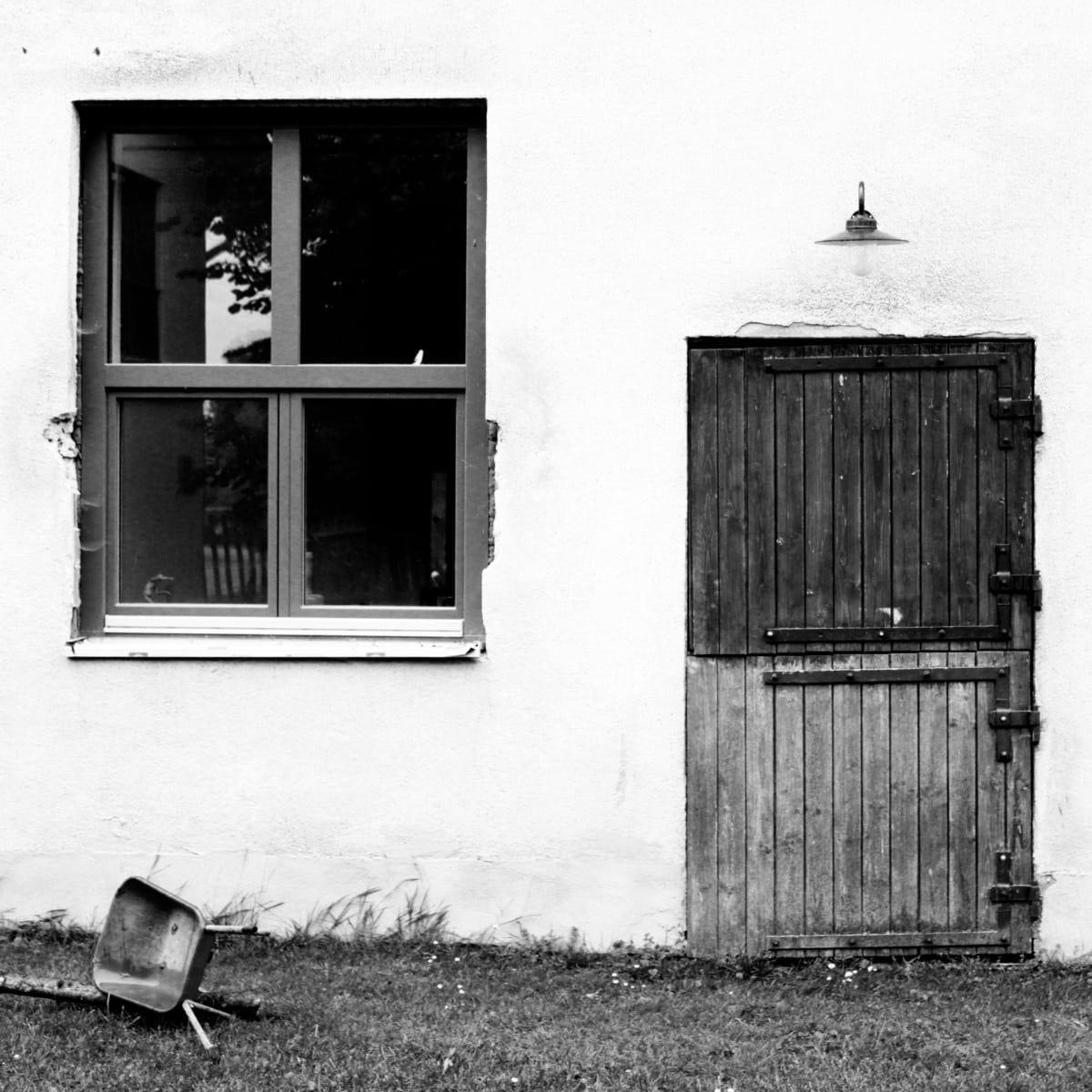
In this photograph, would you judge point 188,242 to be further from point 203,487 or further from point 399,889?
point 399,889

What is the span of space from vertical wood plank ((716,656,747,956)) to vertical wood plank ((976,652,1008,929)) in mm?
879

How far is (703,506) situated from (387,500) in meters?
1.24

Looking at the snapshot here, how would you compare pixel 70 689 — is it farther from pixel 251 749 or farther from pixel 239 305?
pixel 239 305

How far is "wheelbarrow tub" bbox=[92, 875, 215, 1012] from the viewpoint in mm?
4438

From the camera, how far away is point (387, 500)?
5613 mm

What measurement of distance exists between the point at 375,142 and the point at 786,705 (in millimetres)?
2704

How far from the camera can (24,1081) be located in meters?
4.05

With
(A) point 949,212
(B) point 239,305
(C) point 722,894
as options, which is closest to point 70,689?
(B) point 239,305

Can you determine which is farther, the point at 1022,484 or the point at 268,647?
the point at 268,647

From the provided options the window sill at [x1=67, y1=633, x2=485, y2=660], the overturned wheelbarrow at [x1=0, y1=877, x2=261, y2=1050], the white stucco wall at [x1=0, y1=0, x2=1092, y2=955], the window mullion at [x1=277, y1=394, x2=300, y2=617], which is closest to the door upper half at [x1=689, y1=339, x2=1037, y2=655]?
the white stucco wall at [x1=0, y1=0, x2=1092, y2=955]

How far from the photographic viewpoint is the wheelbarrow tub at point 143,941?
4438 mm

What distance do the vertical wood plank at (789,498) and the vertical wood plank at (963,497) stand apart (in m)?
0.55

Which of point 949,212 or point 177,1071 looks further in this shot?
point 949,212

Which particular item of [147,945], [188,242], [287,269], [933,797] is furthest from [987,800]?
[188,242]
